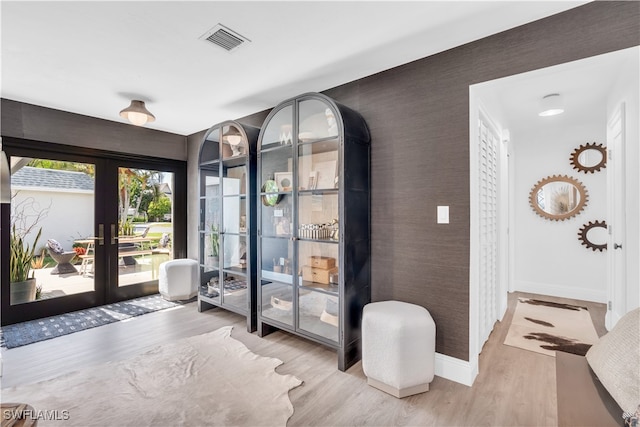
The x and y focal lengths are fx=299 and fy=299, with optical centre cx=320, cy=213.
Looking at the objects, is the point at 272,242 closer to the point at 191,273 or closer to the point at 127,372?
the point at 127,372

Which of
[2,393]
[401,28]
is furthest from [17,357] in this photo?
[401,28]

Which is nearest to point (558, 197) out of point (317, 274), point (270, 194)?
point (317, 274)

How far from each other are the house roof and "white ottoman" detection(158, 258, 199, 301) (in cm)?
145

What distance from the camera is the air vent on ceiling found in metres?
2.06

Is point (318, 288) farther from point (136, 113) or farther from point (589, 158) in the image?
point (589, 158)

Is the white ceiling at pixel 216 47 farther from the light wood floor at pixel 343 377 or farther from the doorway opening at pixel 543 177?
the light wood floor at pixel 343 377

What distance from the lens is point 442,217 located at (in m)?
2.30

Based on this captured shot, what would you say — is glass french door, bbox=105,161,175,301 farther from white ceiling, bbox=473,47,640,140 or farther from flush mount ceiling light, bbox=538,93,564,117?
flush mount ceiling light, bbox=538,93,564,117

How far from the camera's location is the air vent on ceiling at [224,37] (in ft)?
6.77

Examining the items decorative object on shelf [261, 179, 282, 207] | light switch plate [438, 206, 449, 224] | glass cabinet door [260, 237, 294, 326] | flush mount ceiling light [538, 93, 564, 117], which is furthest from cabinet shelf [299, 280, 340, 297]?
flush mount ceiling light [538, 93, 564, 117]

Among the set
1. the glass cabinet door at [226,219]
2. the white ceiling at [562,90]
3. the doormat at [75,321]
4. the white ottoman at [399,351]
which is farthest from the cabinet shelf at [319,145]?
the doormat at [75,321]

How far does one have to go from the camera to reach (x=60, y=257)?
374 centimetres

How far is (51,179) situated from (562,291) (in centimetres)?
710

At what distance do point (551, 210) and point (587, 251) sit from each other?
0.72m
